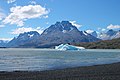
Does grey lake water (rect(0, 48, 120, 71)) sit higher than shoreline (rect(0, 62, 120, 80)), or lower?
higher

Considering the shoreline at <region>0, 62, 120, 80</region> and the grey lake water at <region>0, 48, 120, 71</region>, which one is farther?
the grey lake water at <region>0, 48, 120, 71</region>

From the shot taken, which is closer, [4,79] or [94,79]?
[94,79]

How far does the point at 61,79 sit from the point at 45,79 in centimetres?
200

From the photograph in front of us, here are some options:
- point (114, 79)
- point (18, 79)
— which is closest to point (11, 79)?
point (18, 79)

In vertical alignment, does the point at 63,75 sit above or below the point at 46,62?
below

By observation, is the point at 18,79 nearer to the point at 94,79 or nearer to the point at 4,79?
the point at 4,79

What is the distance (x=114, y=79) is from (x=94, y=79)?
2387 millimetres

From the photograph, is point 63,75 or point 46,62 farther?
point 46,62

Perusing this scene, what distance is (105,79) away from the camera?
30.2 meters

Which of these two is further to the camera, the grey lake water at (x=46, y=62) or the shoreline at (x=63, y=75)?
the grey lake water at (x=46, y=62)

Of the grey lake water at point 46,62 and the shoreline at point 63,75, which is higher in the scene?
the grey lake water at point 46,62

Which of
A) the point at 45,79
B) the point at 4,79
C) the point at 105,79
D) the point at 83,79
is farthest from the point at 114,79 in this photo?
the point at 4,79

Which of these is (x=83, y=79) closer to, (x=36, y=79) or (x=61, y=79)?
(x=61, y=79)

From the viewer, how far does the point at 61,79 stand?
3102cm
